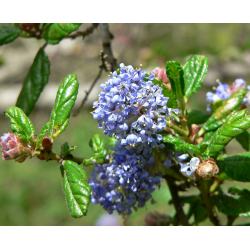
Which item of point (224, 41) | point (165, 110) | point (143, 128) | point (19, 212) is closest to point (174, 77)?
point (165, 110)

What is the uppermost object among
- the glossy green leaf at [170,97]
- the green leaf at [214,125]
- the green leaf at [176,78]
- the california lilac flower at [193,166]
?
the green leaf at [176,78]

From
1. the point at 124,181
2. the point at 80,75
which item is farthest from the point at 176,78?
the point at 80,75

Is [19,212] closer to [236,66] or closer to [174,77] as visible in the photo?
[236,66]

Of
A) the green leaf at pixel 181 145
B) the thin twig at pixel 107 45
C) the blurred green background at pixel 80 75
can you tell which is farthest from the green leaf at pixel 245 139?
the blurred green background at pixel 80 75

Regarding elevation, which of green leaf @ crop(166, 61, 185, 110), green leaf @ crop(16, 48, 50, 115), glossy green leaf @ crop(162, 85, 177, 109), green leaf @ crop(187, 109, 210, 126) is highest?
green leaf @ crop(16, 48, 50, 115)

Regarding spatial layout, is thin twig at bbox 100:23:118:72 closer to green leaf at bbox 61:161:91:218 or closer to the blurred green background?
green leaf at bbox 61:161:91:218

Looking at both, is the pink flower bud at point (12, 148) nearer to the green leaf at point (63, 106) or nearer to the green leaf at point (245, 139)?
the green leaf at point (63, 106)

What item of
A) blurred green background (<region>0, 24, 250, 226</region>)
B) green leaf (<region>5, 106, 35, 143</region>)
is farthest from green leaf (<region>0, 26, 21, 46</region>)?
blurred green background (<region>0, 24, 250, 226</region>)
